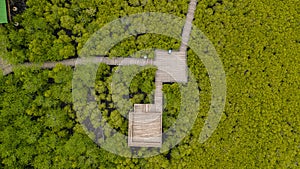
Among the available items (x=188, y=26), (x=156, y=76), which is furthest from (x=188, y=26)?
(x=156, y=76)

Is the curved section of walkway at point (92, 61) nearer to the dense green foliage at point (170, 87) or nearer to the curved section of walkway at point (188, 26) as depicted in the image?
the dense green foliage at point (170, 87)

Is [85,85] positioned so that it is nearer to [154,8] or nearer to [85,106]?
[85,106]

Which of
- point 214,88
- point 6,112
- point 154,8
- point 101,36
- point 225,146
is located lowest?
point 225,146

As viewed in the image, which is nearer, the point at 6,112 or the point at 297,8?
the point at 6,112

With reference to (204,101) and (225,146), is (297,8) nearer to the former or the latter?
(204,101)

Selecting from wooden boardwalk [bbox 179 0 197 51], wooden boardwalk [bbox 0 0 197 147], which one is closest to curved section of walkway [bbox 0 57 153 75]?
wooden boardwalk [bbox 0 0 197 147]

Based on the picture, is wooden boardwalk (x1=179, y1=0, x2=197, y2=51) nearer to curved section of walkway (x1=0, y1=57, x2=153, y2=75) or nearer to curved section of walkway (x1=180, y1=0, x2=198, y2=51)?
curved section of walkway (x1=180, y1=0, x2=198, y2=51)

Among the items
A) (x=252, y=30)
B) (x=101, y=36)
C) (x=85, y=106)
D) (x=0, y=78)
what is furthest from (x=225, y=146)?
(x=0, y=78)

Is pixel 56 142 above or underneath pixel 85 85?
underneath
